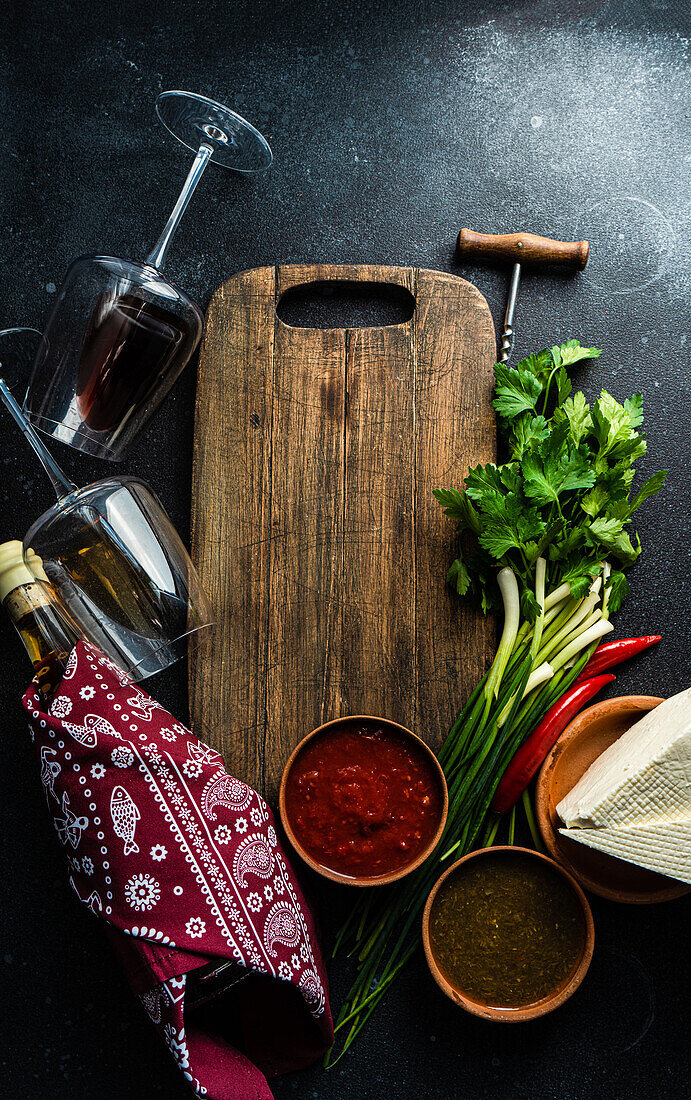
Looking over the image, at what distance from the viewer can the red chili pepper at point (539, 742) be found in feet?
5.12

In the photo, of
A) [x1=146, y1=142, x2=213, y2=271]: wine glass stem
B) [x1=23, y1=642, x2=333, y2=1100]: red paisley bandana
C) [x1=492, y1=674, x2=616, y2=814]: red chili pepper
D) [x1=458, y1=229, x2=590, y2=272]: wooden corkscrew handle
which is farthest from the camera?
[x1=458, y1=229, x2=590, y2=272]: wooden corkscrew handle

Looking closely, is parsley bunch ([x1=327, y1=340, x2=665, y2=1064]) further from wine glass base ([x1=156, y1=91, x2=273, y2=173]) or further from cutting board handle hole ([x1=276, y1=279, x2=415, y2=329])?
wine glass base ([x1=156, y1=91, x2=273, y2=173])

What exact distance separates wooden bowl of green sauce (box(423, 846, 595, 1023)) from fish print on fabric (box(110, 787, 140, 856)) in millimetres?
606

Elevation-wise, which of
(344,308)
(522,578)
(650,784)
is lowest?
(650,784)

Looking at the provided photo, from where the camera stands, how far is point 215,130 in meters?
1.64

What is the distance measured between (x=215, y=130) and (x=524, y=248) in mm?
744

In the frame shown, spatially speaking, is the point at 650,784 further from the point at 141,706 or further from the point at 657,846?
the point at 141,706

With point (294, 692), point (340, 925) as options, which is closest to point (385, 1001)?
point (340, 925)

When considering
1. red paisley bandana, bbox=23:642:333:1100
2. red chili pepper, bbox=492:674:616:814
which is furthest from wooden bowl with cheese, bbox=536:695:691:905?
red paisley bandana, bbox=23:642:333:1100

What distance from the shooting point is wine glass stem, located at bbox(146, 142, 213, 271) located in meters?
1.46

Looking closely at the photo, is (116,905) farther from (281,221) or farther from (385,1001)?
(281,221)

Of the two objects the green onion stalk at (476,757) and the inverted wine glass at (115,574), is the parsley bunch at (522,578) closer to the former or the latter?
the green onion stalk at (476,757)

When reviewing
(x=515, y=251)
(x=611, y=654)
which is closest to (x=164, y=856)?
(x=611, y=654)

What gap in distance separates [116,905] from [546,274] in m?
1.62
